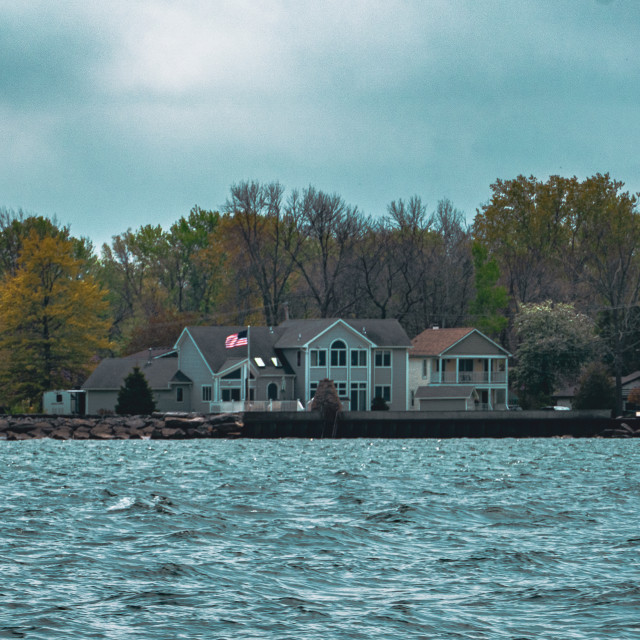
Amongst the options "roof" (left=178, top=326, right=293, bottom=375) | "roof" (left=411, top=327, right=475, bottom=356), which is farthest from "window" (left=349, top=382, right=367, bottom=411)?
"roof" (left=411, top=327, right=475, bottom=356)

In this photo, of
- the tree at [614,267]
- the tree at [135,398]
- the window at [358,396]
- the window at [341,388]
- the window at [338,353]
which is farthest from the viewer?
the tree at [614,267]

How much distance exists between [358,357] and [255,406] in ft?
37.1

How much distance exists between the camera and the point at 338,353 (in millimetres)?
83875

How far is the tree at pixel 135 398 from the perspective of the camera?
251 ft

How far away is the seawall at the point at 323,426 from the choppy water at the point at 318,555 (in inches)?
1280

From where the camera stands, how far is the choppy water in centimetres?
1372

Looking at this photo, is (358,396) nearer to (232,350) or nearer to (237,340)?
(232,350)

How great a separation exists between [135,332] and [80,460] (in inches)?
2186

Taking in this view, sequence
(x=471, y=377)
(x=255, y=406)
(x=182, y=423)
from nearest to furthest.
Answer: (x=182, y=423) → (x=255, y=406) → (x=471, y=377)

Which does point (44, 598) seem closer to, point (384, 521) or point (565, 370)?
point (384, 521)

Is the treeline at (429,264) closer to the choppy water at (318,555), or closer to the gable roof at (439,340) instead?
the gable roof at (439,340)

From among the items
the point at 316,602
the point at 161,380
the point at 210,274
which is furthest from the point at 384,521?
the point at 210,274

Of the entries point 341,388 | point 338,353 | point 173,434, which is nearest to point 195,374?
point 338,353

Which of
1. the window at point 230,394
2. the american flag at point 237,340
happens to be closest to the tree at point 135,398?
the window at point 230,394
